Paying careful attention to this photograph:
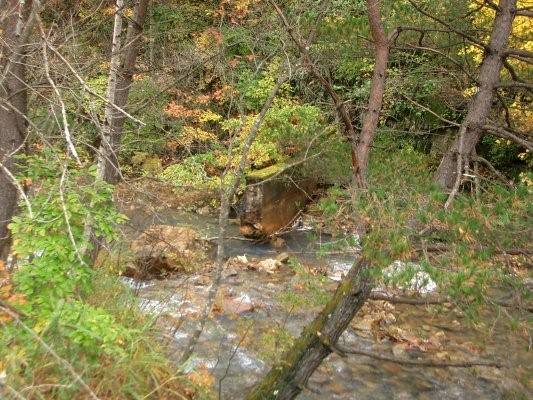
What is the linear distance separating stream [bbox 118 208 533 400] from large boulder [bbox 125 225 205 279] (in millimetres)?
242

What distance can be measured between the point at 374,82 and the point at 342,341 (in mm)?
3907

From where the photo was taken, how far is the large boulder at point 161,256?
852cm

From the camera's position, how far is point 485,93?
4941mm

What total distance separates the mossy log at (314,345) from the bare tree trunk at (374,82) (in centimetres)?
120

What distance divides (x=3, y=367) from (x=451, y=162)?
13.4 feet

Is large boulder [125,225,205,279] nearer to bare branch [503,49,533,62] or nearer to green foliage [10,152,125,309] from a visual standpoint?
→ green foliage [10,152,125,309]

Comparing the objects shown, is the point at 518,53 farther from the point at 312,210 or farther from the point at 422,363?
the point at 422,363

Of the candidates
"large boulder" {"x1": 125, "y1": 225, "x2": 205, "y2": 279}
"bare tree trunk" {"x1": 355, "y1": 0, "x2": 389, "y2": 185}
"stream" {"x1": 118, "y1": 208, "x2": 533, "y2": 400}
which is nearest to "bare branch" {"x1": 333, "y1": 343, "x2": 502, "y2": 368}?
"stream" {"x1": 118, "y1": 208, "x2": 533, "y2": 400}

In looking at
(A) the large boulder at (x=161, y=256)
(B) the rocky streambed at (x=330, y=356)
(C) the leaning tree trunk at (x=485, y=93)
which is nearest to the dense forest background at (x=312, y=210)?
(C) the leaning tree trunk at (x=485, y=93)

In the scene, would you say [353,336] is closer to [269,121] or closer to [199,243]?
[199,243]

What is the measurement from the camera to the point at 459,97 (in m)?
7.43

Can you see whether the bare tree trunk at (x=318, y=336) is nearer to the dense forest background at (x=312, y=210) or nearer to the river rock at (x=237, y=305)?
the dense forest background at (x=312, y=210)

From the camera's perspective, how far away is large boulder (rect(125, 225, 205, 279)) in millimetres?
8523

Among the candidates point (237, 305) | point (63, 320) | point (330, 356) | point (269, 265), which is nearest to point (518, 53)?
point (330, 356)
